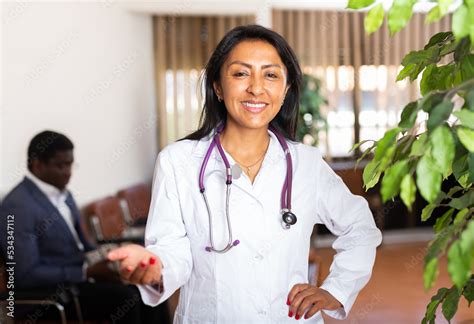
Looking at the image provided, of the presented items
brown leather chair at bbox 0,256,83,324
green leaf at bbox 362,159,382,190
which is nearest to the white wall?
brown leather chair at bbox 0,256,83,324

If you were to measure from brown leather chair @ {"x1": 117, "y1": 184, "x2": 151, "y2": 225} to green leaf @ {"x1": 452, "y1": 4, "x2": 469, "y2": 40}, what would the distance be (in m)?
5.02

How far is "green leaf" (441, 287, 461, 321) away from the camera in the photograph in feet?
4.66

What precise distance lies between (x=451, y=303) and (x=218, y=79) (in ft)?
2.90

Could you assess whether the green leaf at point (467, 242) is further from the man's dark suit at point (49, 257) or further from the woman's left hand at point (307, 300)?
the man's dark suit at point (49, 257)

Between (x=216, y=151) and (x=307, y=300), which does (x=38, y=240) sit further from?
(x=307, y=300)

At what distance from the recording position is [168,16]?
25.0 ft

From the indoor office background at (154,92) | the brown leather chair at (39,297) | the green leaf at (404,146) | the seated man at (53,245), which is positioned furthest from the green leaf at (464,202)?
the seated man at (53,245)

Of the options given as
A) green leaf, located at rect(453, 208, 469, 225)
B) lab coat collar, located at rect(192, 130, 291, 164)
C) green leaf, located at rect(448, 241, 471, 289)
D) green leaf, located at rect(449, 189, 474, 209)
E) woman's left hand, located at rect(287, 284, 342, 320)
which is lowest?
woman's left hand, located at rect(287, 284, 342, 320)

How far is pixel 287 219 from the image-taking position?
1.71 m

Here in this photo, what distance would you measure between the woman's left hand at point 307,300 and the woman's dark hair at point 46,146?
2.19 metres

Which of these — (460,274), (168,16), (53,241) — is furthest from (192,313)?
(168,16)

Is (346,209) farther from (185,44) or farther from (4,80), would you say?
(185,44)

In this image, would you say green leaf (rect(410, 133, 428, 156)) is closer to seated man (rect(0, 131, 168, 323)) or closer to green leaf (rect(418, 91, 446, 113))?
green leaf (rect(418, 91, 446, 113))

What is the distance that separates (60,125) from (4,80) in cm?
87
